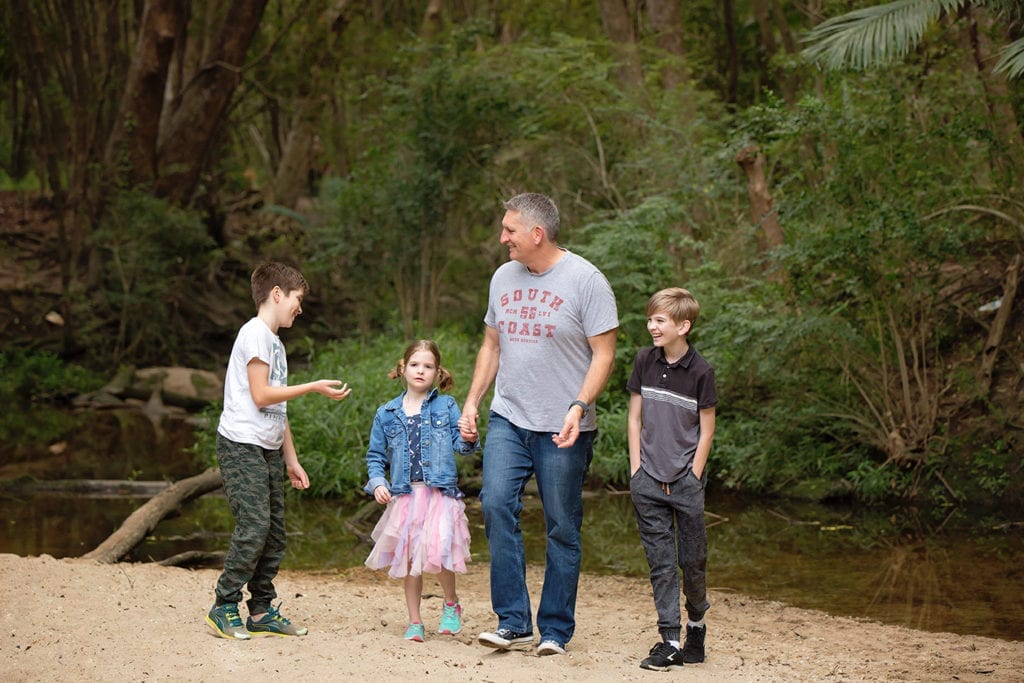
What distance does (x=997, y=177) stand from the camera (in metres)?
10.5

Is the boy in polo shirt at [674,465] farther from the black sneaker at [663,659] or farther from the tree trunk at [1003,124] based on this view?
the tree trunk at [1003,124]

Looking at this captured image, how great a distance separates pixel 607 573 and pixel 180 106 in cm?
1567

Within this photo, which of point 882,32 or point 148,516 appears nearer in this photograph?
point 148,516

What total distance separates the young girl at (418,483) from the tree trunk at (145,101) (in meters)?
15.9

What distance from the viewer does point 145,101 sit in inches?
810

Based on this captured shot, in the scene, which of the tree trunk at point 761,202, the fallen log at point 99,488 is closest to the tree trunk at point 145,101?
the fallen log at point 99,488

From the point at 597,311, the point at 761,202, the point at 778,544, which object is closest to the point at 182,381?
the point at 761,202

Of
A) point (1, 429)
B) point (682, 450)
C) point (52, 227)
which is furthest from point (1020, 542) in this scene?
point (52, 227)

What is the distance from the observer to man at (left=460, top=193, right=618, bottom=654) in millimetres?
5352

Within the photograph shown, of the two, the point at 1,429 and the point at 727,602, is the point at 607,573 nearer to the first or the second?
the point at 727,602

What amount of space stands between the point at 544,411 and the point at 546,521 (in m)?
0.51

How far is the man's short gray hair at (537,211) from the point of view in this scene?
211 inches

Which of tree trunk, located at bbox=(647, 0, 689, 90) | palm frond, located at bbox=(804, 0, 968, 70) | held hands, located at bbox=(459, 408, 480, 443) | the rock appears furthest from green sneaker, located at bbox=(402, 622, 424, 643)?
tree trunk, located at bbox=(647, 0, 689, 90)

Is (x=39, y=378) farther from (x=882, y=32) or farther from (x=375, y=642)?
(x=375, y=642)
